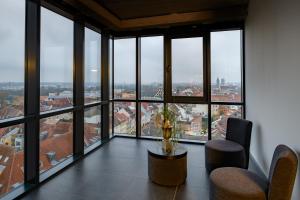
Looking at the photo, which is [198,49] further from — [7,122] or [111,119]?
[7,122]

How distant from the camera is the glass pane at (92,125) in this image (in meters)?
4.23

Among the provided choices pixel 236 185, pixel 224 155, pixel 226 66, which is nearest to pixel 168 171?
pixel 224 155

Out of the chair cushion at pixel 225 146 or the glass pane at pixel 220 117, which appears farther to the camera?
the glass pane at pixel 220 117

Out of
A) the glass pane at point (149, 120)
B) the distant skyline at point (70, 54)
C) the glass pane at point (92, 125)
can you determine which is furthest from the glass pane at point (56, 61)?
the glass pane at point (149, 120)

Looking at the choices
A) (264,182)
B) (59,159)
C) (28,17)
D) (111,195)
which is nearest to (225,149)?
(264,182)

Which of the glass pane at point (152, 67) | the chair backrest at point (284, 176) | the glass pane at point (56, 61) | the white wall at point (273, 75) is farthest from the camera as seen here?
the glass pane at point (152, 67)

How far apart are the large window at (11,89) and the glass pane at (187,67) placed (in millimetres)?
3199

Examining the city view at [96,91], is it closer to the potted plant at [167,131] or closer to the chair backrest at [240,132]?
the chair backrest at [240,132]

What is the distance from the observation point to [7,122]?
2.39 meters

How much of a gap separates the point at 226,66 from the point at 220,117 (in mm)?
1159

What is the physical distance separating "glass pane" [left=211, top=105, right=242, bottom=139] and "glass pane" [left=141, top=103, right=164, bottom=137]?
1.32 m

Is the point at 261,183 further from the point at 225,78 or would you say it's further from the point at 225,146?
the point at 225,78

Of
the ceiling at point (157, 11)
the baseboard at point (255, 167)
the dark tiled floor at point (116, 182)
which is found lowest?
the dark tiled floor at point (116, 182)

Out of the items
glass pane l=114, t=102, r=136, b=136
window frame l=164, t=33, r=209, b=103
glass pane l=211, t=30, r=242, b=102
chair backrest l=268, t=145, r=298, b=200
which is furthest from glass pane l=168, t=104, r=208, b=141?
chair backrest l=268, t=145, r=298, b=200
